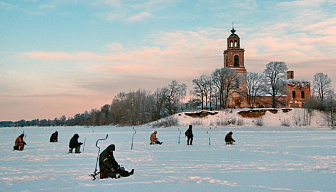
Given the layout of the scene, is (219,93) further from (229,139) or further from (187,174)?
(187,174)

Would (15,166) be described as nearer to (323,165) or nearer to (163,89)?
(323,165)

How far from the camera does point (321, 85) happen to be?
2776 inches

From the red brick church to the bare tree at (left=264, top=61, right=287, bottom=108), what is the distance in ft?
21.4

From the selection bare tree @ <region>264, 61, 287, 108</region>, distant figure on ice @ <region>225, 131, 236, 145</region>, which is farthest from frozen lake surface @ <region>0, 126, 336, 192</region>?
bare tree @ <region>264, 61, 287, 108</region>

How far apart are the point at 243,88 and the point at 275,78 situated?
8721mm

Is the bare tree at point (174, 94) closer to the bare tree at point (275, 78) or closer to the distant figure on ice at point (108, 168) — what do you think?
the bare tree at point (275, 78)

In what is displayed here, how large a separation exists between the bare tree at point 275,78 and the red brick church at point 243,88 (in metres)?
6.52

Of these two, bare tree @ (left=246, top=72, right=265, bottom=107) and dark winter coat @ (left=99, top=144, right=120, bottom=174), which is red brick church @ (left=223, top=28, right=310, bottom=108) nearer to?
bare tree @ (left=246, top=72, right=265, bottom=107)

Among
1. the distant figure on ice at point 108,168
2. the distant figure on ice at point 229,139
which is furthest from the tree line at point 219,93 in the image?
the distant figure on ice at point 108,168

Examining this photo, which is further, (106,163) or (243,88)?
(243,88)

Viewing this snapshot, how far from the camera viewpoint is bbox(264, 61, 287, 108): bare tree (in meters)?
61.0

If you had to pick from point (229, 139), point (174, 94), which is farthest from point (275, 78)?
point (229, 139)

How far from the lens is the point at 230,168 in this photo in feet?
41.4

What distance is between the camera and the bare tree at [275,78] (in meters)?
61.0
